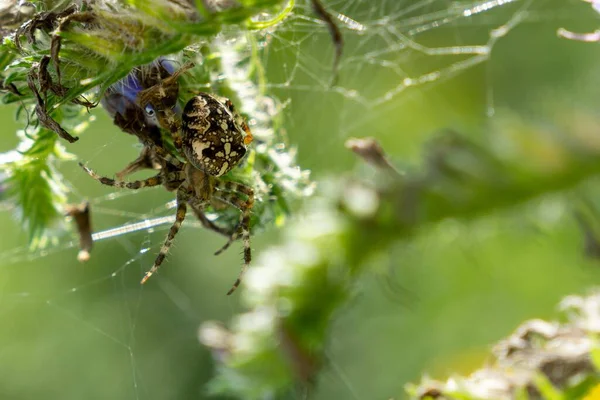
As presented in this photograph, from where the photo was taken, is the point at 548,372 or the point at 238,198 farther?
the point at 238,198

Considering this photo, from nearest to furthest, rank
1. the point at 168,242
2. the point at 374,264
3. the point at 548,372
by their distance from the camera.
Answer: the point at 548,372
the point at 374,264
the point at 168,242

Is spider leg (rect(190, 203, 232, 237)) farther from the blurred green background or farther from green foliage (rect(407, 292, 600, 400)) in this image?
green foliage (rect(407, 292, 600, 400))

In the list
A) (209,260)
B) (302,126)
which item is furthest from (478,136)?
(209,260)

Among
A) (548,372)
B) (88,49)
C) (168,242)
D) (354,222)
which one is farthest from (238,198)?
(548,372)

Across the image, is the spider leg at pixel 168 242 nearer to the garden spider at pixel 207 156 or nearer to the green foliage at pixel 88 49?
the garden spider at pixel 207 156

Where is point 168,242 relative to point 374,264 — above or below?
below

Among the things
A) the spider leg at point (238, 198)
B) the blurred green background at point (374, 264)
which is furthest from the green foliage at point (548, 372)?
the spider leg at point (238, 198)

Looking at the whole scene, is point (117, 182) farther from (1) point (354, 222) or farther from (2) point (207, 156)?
(1) point (354, 222)
